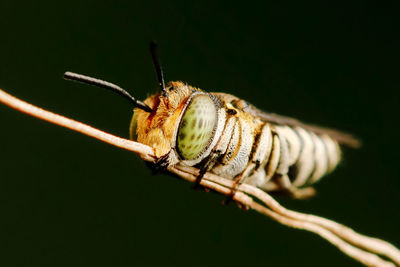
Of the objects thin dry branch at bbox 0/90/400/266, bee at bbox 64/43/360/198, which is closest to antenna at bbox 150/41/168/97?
bee at bbox 64/43/360/198

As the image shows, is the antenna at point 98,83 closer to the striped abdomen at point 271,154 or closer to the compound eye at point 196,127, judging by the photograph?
the compound eye at point 196,127

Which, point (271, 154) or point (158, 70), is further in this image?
point (271, 154)

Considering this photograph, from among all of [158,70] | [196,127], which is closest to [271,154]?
[196,127]

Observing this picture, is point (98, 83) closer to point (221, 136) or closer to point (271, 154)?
point (221, 136)

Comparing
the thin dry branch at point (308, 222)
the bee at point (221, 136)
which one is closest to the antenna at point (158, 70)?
the bee at point (221, 136)

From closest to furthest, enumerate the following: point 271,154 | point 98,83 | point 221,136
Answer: point 98,83 < point 221,136 < point 271,154

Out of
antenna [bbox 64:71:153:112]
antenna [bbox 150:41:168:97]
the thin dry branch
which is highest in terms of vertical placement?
antenna [bbox 150:41:168:97]

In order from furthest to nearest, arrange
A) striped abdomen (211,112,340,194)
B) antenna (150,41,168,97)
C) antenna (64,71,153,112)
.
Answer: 1. striped abdomen (211,112,340,194)
2. antenna (150,41,168,97)
3. antenna (64,71,153,112)

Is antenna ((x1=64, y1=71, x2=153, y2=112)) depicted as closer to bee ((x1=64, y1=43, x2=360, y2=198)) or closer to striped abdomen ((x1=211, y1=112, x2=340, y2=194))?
bee ((x1=64, y1=43, x2=360, y2=198))
